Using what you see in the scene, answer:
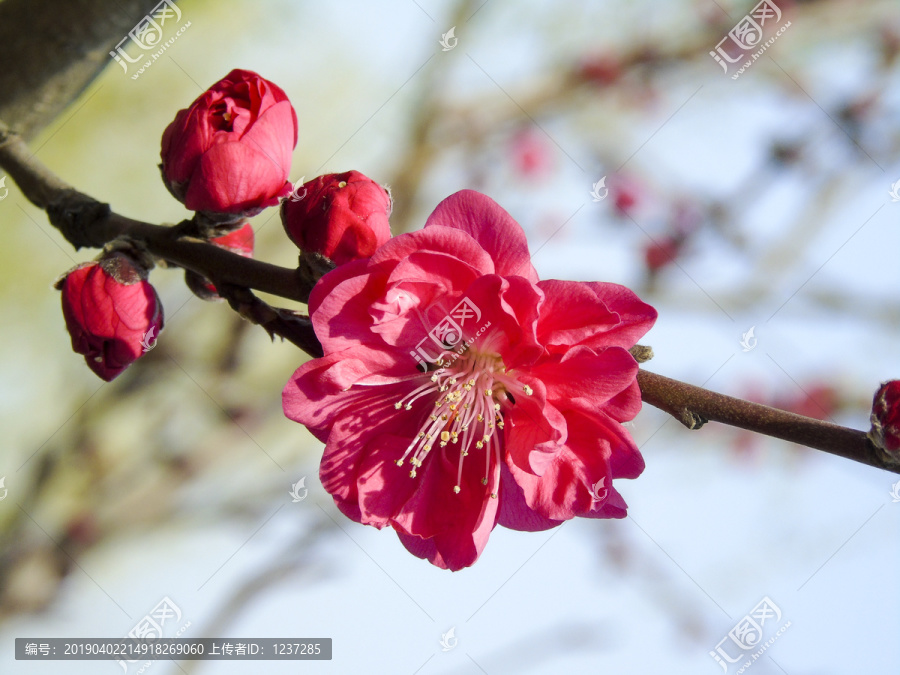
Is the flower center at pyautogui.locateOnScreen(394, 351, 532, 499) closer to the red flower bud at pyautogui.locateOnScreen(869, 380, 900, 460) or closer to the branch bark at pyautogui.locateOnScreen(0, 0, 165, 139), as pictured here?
the red flower bud at pyautogui.locateOnScreen(869, 380, 900, 460)

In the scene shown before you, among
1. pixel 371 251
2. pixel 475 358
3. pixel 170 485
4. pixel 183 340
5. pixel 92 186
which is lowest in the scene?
pixel 170 485

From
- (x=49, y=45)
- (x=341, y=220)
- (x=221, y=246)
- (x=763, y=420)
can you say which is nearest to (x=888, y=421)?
(x=763, y=420)

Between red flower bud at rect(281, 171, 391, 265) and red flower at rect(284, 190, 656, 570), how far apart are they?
105mm

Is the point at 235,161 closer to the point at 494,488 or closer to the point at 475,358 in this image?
the point at 475,358

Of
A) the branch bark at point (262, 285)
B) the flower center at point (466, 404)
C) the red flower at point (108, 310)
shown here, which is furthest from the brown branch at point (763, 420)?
the red flower at point (108, 310)

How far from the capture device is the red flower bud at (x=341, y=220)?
0.94 meters

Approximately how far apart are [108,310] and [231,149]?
0.38m

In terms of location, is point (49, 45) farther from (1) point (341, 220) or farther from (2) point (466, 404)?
(2) point (466, 404)

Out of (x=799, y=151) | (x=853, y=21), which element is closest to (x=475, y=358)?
(x=799, y=151)

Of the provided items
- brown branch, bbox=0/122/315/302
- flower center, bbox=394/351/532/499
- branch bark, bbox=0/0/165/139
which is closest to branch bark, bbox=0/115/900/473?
brown branch, bbox=0/122/315/302

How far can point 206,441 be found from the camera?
3.86 m

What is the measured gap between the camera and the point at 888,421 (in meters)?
0.75

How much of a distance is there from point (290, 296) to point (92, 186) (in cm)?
346

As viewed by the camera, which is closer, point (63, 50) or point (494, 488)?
point (494, 488)
